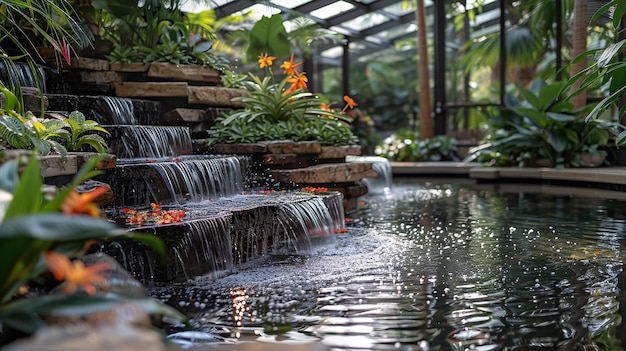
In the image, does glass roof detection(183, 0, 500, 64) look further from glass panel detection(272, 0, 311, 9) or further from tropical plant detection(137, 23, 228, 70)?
tropical plant detection(137, 23, 228, 70)

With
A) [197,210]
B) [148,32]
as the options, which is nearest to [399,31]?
[148,32]

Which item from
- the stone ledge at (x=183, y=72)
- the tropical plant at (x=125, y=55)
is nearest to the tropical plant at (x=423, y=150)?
the stone ledge at (x=183, y=72)

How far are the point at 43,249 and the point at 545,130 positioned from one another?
8.61 meters

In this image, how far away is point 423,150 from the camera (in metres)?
12.1

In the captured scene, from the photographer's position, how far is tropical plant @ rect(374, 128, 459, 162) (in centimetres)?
1211

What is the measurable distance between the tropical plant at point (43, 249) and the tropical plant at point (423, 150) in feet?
34.0

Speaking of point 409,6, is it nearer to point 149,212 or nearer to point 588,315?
point 149,212

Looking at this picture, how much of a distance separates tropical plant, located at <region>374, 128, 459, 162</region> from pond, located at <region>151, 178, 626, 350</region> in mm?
6367

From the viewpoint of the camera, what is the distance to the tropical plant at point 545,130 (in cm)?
912

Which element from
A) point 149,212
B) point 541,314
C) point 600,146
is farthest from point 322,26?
point 541,314

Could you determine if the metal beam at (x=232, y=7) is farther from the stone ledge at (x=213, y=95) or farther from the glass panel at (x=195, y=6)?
the stone ledge at (x=213, y=95)

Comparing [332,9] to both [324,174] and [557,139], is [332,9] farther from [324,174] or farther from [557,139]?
[324,174]

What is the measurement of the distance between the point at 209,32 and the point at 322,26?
5095 mm

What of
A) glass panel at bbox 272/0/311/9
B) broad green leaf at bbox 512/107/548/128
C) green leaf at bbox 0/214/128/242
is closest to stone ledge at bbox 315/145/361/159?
broad green leaf at bbox 512/107/548/128
